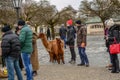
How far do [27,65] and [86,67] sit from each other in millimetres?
4102

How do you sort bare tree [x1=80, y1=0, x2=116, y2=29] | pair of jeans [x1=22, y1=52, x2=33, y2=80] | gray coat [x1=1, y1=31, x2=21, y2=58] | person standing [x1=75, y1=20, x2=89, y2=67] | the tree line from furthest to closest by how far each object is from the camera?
the tree line < bare tree [x1=80, y1=0, x2=116, y2=29] < person standing [x1=75, y1=20, x2=89, y2=67] < pair of jeans [x1=22, y1=52, x2=33, y2=80] < gray coat [x1=1, y1=31, x2=21, y2=58]

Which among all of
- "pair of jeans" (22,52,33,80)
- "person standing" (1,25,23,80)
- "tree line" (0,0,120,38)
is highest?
"tree line" (0,0,120,38)

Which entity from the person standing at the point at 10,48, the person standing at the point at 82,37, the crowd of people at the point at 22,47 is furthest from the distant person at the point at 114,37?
the person standing at the point at 10,48

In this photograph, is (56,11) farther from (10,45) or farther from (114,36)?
(10,45)

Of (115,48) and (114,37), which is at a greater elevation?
(114,37)

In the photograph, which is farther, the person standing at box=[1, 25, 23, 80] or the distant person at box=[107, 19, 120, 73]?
the distant person at box=[107, 19, 120, 73]

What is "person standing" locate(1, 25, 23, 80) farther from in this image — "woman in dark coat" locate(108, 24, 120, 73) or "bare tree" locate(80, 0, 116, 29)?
"bare tree" locate(80, 0, 116, 29)

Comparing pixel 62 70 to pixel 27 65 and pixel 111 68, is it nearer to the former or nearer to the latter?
pixel 111 68

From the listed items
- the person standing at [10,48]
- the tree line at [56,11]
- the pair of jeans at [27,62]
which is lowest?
the pair of jeans at [27,62]

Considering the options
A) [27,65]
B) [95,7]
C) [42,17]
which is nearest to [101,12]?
[95,7]

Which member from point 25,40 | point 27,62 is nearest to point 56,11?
point 27,62

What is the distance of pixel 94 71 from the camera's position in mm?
12680

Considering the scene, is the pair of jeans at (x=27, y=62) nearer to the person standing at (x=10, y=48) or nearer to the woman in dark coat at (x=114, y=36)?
the person standing at (x=10, y=48)

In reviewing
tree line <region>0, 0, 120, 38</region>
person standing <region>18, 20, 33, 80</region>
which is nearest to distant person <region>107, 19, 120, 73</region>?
person standing <region>18, 20, 33, 80</region>
